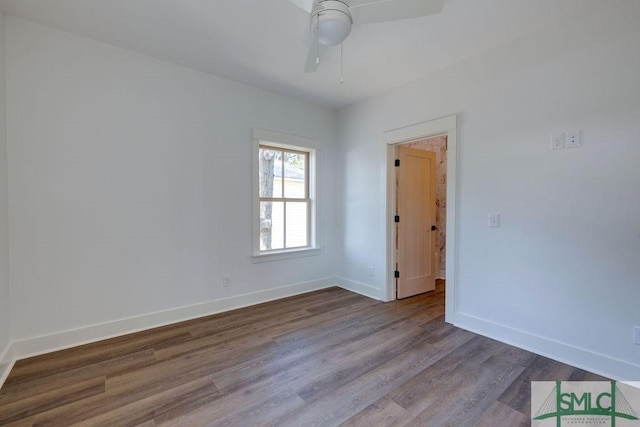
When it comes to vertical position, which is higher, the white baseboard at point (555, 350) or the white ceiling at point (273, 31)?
the white ceiling at point (273, 31)

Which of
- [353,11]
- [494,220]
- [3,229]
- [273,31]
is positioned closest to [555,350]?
[494,220]

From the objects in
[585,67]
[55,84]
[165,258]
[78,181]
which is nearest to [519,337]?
[585,67]

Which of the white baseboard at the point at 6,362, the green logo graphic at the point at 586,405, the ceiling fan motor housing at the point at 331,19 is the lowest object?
the green logo graphic at the point at 586,405

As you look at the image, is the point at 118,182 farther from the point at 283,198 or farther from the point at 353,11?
the point at 353,11

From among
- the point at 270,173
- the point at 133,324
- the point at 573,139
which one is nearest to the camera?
the point at 573,139

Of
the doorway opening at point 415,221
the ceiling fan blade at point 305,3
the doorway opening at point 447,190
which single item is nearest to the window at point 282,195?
the doorway opening at point 447,190

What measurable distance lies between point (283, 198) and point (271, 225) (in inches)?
16.5

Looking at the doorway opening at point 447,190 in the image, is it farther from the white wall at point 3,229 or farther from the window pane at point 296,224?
the white wall at point 3,229

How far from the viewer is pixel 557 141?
7.68 ft

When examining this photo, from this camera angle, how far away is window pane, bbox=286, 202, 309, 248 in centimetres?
414

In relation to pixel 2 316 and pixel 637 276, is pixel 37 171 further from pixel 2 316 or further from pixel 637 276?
pixel 637 276

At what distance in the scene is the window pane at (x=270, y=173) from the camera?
151 inches

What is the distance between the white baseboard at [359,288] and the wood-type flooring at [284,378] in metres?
0.81

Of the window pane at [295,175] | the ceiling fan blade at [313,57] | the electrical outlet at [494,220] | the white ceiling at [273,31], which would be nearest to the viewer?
the ceiling fan blade at [313,57]
